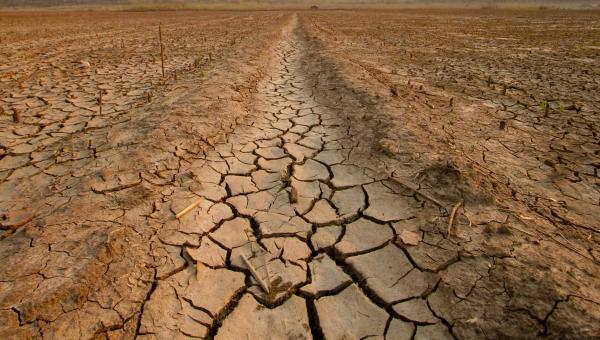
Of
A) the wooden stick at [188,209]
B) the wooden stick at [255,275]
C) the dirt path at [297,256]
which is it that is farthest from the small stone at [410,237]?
the wooden stick at [188,209]

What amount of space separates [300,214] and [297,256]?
442 mm

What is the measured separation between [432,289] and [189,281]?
4.42 feet

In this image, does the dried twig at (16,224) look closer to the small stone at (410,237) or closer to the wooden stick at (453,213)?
the small stone at (410,237)

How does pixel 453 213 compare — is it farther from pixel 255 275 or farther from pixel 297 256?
pixel 255 275

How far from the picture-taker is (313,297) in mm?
1763

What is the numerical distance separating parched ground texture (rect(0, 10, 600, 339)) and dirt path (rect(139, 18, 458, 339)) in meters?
0.01

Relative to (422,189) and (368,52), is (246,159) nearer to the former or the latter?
(422,189)

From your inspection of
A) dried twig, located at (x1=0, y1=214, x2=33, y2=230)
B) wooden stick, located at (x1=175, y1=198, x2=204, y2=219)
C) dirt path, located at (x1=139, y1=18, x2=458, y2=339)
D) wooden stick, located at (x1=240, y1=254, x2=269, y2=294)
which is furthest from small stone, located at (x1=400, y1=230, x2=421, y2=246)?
dried twig, located at (x1=0, y1=214, x2=33, y2=230)

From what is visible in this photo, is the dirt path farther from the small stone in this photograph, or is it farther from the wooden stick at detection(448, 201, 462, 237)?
the wooden stick at detection(448, 201, 462, 237)

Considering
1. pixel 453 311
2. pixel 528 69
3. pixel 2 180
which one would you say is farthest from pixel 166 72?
pixel 528 69

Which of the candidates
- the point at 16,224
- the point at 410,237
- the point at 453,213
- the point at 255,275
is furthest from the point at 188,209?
the point at 453,213

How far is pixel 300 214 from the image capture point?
7.91 feet

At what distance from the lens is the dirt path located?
63.5 inches

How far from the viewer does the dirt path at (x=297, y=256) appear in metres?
1.61
